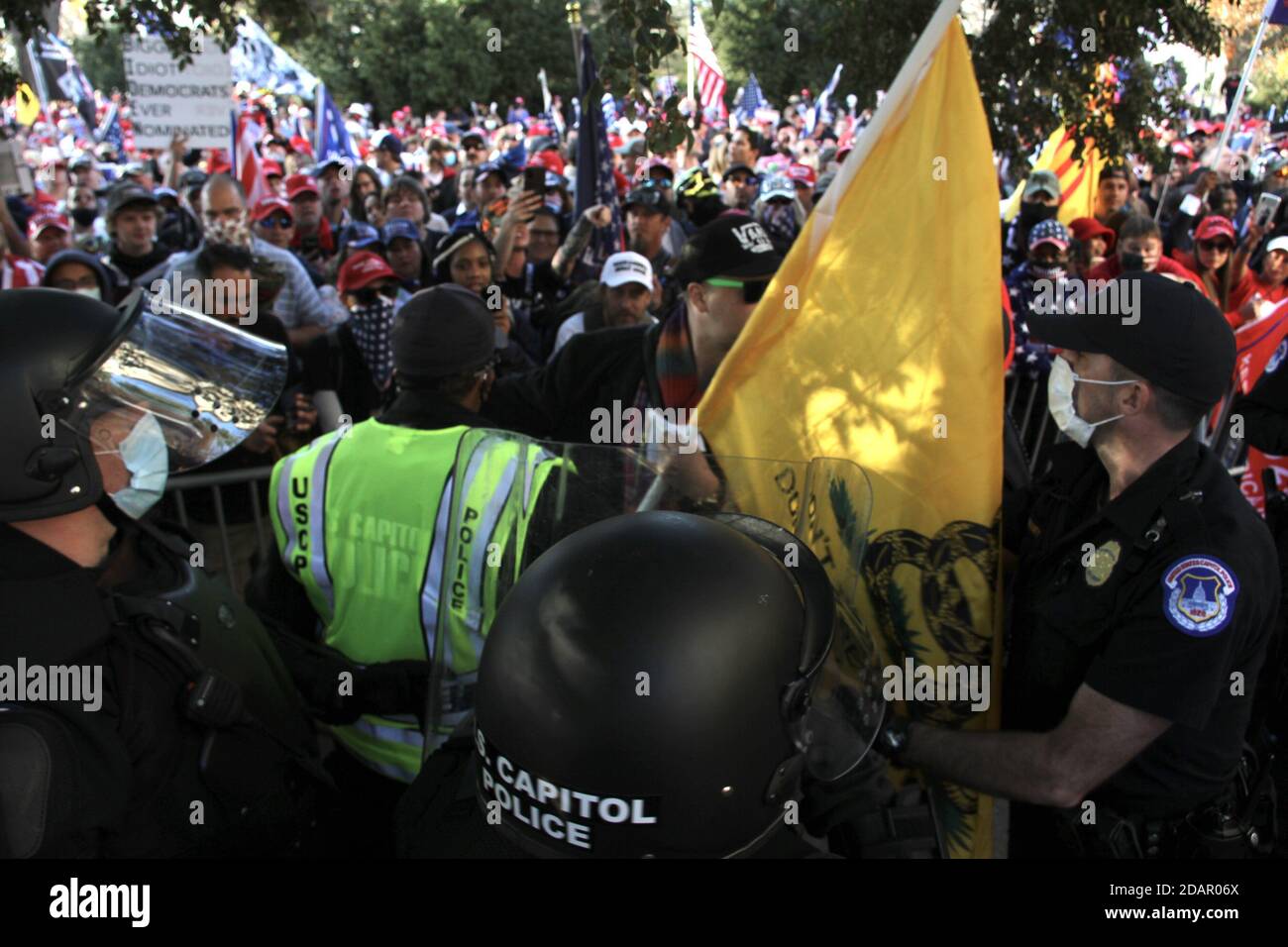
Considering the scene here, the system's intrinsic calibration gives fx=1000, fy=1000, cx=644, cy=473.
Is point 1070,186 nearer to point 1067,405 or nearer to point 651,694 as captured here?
point 1067,405

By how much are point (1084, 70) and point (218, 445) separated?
383 centimetres

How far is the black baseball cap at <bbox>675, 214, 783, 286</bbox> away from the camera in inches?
125

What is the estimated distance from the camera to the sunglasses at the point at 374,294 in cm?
539

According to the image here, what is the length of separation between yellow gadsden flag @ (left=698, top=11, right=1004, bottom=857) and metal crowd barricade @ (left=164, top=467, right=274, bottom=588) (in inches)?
95.7

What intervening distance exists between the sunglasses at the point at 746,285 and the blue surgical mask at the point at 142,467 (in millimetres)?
1794

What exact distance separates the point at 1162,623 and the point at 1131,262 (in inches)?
194

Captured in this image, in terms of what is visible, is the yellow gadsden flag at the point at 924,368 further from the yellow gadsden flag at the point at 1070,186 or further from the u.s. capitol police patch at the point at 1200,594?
the yellow gadsden flag at the point at 1070,186

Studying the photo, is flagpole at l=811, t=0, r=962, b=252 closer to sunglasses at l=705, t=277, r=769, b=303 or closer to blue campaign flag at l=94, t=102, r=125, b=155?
sunglasses at l=705, t=277, r=769, b=303

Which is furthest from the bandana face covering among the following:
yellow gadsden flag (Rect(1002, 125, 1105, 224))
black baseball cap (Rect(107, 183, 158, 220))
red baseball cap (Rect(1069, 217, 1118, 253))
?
yellow gadsden flag (Rect(1002, 125, 1105, 224))

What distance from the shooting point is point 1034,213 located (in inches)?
316

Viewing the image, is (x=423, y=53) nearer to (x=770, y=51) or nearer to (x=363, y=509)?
(x=770, y=51)

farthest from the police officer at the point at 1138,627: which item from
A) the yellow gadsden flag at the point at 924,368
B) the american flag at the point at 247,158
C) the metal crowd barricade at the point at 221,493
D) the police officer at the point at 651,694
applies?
the american flag at the point at 247,158

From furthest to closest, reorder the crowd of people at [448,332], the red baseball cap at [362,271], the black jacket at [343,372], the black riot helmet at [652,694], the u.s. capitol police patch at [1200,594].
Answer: the red baseball cap at [362,271] → the black jacket at [343,372] → the crowd of people at [448,332] → the u.s. capitol police patch at [1200,594] → the black riot helmet at [652,694]

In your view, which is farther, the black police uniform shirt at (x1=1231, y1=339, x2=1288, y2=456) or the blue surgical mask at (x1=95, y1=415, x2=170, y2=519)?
the black police uniform shirt at (x1=1231, y1=339, x2=1288, y2=456)
